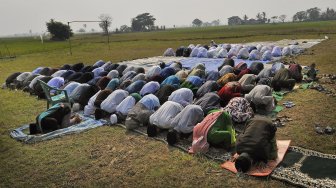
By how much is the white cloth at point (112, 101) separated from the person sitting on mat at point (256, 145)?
4.81 meters

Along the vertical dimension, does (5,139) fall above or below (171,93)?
below

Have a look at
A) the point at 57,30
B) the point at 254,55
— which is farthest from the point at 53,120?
the point at 57,30

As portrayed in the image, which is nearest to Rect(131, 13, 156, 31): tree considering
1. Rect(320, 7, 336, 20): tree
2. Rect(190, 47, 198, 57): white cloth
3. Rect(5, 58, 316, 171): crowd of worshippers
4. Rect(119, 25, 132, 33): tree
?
Rect(119, 25, 132, 33): tree

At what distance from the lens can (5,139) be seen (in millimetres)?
8781

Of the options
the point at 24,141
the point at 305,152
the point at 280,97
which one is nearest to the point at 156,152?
the point at 305,152

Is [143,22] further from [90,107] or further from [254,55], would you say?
[90,107]

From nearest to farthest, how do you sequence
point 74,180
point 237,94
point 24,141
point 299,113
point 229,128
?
1. point 74,180
2. point 229,128
3. point 24,141
4. point 299,113
5. point 237,94

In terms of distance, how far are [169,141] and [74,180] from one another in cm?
236

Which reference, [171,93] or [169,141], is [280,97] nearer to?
[171,93]

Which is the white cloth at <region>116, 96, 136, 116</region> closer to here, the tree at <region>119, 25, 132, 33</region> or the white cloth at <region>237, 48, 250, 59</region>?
the white cloth at <region>237, 48, 250, 59</region>

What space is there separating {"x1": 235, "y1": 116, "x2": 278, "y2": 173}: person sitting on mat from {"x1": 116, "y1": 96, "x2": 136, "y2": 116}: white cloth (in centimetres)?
412

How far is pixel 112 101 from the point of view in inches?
392

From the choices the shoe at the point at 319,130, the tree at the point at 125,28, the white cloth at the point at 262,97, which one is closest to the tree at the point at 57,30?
the white cloth at the point at 262,97

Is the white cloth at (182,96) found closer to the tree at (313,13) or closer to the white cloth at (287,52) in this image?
the white cloth at (287,52)
